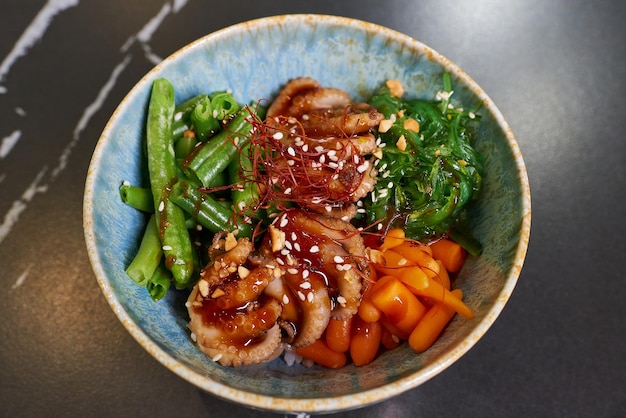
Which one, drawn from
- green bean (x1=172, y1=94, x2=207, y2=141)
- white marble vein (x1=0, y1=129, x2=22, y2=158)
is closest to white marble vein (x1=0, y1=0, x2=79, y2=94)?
white marble vein (x1=0, y1=129, x2=22, y2=158)

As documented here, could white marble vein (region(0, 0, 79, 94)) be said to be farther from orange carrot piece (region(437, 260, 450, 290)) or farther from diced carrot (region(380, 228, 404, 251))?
orange carrot piece (region(437, 260, 450, 290))

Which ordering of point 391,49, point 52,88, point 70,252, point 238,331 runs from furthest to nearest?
point 52,88
point 70,252
point 391,49
point 238,331

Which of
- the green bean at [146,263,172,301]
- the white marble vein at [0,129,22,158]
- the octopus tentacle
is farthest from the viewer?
the white marble vein at [0,129,22,158]

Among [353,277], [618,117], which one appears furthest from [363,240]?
[618,117]

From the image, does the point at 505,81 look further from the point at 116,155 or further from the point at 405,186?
the point at 116,155

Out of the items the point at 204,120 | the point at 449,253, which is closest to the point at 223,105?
the point at 204,120

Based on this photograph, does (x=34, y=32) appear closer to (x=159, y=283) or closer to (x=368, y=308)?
(x=159, y=283)
